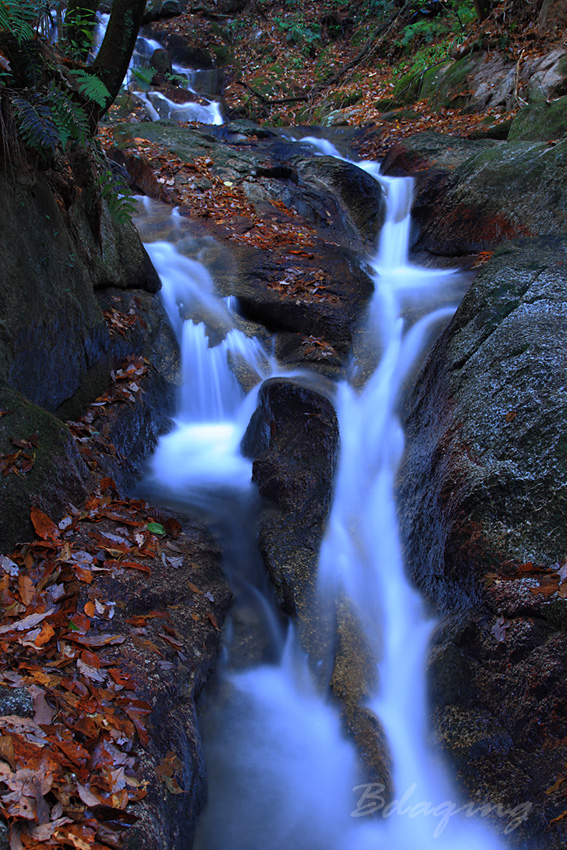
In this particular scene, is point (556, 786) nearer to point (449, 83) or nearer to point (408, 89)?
point (449, 83)

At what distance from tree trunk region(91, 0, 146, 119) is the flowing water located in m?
2.45

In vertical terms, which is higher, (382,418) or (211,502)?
(382,418)

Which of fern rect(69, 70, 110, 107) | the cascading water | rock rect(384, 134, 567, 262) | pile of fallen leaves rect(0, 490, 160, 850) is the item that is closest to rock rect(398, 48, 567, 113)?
rock rect(384, 134, 567, 262)

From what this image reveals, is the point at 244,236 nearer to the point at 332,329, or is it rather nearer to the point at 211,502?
the point at 332,329

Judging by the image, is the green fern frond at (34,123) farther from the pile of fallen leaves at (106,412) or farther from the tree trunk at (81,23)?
the pile of fallen leaves at (106,412)

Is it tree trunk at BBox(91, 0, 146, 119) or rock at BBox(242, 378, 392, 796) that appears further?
tree trunk at BBox(91, 0, 146, 119)

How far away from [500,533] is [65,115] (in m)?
4.26

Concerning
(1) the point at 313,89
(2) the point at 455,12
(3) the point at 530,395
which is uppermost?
(2) the point at 455,12

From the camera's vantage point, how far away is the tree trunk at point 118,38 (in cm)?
495

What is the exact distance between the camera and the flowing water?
2.97m

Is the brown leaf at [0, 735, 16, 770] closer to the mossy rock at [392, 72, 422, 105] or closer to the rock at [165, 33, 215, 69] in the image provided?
the mossy rock at [392, 72, 422, 105]

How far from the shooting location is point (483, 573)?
328cm

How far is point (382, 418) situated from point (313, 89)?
17.3 meters


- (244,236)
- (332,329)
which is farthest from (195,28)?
(332,329)
